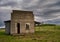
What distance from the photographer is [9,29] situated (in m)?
37.1

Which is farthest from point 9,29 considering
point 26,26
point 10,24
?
point 26,26

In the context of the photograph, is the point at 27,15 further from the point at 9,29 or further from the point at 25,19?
the point at 9,29

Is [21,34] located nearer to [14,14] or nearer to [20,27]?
[20,27]

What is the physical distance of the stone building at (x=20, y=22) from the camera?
35.2 meters

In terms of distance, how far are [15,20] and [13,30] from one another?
7.00ft

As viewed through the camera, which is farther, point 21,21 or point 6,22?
point 6,22

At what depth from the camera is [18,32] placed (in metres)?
35.9

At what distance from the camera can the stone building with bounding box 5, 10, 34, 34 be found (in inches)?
1388

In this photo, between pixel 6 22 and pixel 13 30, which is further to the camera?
pixel 6 22

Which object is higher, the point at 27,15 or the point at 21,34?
the point at 27,15

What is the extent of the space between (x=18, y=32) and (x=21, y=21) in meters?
2.43

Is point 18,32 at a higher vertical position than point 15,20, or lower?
lower

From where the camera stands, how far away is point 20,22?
117 feet

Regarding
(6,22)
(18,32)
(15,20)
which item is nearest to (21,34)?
(18,32)
